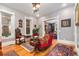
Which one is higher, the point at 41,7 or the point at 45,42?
the point at 41,7

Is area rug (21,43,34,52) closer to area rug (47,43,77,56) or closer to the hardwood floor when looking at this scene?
the hardwood floor

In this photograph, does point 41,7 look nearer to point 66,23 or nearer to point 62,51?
point 66,23

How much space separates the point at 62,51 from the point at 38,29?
496 millimetres

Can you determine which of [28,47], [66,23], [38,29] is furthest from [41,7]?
[28,47]

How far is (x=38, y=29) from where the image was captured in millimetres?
1880

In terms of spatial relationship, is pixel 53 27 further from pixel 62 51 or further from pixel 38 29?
pixel 62 51

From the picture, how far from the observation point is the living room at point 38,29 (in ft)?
5.93

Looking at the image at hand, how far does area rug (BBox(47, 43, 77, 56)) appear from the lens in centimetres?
182

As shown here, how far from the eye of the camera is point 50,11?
6.09ft

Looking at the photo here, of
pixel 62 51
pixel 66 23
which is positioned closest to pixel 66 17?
pixel 66 23

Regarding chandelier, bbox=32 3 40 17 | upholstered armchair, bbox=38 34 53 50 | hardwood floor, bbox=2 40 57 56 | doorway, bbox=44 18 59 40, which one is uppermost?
chandelier, bbox=32 3 40 17

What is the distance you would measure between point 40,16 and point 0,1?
64 centimetres

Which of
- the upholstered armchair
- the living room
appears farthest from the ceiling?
the upholstered armchair

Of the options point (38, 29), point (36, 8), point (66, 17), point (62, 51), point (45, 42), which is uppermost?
point (36, 8)
